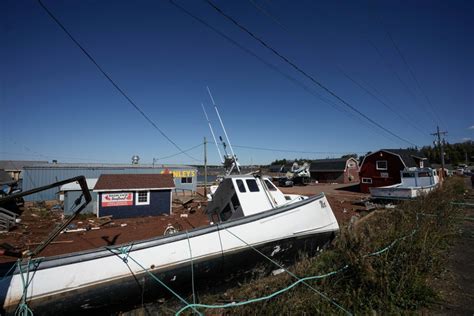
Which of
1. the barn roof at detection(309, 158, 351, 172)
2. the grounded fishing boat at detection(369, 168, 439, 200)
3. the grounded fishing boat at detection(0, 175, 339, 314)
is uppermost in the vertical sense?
the barn roof at detection(309, 158, 351, 172)

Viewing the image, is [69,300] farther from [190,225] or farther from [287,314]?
[190,225]

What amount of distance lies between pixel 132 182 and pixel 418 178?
936 inches

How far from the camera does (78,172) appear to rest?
24.5m

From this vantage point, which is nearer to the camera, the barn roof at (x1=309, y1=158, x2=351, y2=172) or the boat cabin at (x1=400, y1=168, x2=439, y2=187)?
the boat cabin at (x1=400, y1=168, x2=439, y2=187)

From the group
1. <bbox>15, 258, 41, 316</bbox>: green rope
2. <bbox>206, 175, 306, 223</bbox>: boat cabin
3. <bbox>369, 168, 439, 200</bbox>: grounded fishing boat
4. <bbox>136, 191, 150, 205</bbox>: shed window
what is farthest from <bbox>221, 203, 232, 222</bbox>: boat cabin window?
<bbox>369, 168, 439, 200</bbox>: grounded fishing boat

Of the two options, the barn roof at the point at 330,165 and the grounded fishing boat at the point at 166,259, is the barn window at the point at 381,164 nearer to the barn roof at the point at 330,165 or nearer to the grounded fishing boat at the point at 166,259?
the barn roof at the point at 330,165

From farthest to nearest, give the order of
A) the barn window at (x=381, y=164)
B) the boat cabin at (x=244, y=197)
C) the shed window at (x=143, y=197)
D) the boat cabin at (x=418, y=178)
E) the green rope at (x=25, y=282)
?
1. the barn window at (x=381, y=164)
2. the boat cabin at (x=418, y=178)
3. the shed window at (x=143, y=197)
4. the boat cabin at (x=244, y=197)
5. the green rope at (x=25, y=282)

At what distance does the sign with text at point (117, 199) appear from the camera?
15.6 metres

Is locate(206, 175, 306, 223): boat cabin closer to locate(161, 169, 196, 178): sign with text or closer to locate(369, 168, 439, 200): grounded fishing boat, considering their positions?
locate(369, 168, 439, 200): grounded fishing boat

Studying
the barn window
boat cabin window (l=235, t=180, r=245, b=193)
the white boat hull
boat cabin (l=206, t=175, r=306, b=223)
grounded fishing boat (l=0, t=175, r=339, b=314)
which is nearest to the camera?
grounded fishing boat (l=0, t=175, r=339, b=314)

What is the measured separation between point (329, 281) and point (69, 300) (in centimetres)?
512

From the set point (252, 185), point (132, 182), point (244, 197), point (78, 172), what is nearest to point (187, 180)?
point (78, 172)

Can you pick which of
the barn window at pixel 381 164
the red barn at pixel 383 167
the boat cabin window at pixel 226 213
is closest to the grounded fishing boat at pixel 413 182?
the red barn at pixel 383 167

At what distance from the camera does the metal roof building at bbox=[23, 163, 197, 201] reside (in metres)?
22.6
